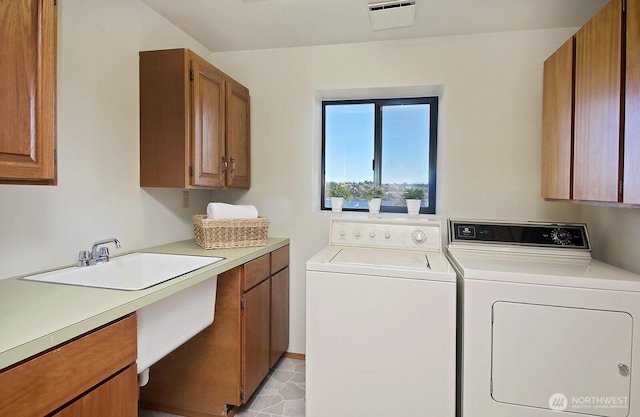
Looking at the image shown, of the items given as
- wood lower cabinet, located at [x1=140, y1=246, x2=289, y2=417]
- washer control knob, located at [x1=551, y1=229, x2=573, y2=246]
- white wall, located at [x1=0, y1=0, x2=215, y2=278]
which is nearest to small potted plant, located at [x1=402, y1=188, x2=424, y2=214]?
washer control knob, located at [x1=551, y1=229, x2=573, y2=246]

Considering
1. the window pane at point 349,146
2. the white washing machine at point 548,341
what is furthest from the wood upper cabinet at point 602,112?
the window pane at point 349,146

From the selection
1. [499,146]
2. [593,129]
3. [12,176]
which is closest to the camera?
[12,176]

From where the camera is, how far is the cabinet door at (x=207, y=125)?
187 centimetres

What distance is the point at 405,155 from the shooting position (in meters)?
2.61

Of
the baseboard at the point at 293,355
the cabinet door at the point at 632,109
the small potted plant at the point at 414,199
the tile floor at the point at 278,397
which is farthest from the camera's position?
the baseboard at the point at 293,355

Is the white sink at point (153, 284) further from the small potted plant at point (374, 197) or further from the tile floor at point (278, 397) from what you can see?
the small potted plant at point (374, 197)

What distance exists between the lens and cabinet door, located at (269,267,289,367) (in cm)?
222

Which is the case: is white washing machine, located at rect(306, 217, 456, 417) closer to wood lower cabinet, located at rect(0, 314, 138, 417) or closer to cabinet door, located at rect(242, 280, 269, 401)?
cabinet door, located at rect(242, 280, 269, 401)

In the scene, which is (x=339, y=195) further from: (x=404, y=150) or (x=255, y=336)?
(x=255, y=336)

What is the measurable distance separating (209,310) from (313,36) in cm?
187

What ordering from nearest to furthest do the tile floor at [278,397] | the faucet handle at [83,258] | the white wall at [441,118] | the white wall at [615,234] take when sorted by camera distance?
the faucet handle at [83,258] < the white wall at [615,234] < the tile floor at [278,397] < the white wall at [441,118]

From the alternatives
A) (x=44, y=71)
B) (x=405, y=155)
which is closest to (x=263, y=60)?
(x=405, y=155)

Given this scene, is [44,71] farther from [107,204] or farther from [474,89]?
[474,89]

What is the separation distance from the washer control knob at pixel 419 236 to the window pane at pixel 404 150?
56 centimetres
